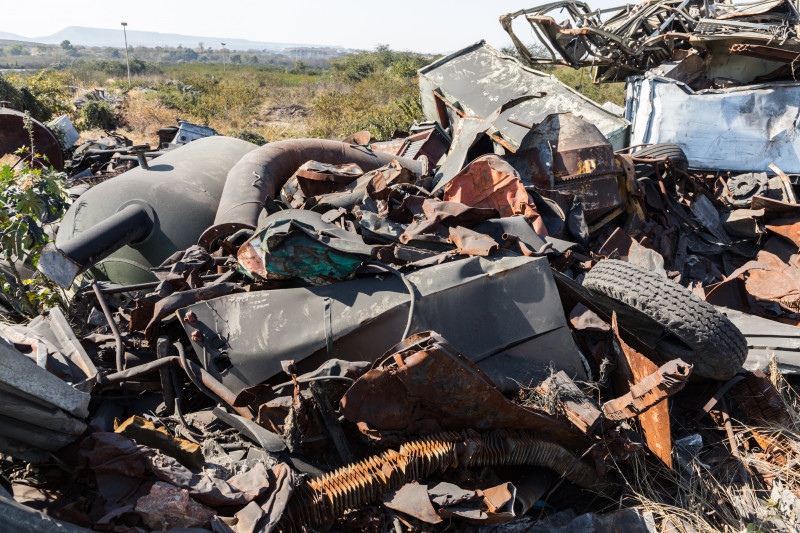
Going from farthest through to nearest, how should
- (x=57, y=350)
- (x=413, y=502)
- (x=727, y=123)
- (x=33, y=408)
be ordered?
(x=727, y=123), (x=57, y=350), (x=413, y=502), (x=33, y=408)

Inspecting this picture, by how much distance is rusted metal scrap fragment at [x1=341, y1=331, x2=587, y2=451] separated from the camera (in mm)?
2324

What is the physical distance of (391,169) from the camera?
15.6ft

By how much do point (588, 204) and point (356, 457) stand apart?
11.5 feet

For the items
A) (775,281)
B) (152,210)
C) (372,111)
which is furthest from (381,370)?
(372,111)

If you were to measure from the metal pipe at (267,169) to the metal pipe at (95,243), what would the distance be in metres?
0.63

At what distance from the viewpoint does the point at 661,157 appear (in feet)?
19.5

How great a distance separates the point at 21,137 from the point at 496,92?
23.7 feet

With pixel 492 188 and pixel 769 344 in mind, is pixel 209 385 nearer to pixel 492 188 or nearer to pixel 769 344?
pixel 492 188

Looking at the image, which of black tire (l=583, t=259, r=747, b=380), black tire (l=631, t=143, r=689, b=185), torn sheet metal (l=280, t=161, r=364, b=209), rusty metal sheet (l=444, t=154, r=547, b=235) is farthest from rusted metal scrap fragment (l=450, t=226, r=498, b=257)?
black tire (l=631, t=143, r=689, b=185)

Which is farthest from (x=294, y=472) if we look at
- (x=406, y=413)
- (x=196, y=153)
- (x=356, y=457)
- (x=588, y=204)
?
(x=196, y=153)

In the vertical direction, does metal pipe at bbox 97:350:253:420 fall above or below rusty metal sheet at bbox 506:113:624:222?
below

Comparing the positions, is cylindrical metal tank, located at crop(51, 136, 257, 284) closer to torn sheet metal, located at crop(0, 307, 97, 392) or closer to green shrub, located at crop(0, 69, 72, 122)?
torn sheet metal, located at crop(0, 307, 97, 392)

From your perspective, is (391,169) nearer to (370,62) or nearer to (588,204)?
(588,204)

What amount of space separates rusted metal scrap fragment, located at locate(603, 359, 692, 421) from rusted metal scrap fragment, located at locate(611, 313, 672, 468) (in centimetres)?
14
